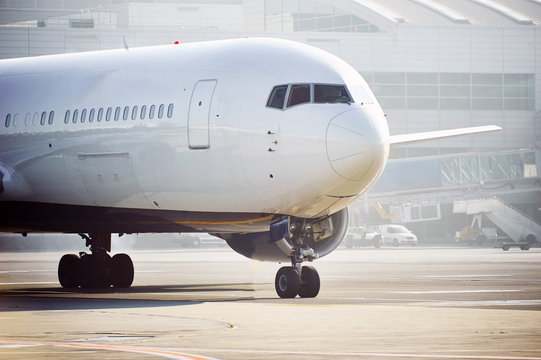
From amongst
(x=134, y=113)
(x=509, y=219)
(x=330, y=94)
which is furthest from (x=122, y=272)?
(x=509, y=219)

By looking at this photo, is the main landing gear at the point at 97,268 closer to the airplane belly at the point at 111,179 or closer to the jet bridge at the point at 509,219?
the airplane belly at the point at 111,179

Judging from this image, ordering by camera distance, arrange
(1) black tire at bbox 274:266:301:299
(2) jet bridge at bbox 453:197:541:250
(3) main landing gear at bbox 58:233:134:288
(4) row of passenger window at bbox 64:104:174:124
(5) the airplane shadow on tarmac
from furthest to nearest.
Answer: (2) jet bridge at bbox 453:197:541:250
(3) main landing gear at bbox 58:233:134:288
(4) row of passenger window at bbox 64:104:174:124
(1) black tire at bbox 274:266:301:299
(5) the airplane shadow on tarmac

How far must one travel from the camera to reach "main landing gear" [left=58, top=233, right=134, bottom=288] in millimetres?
24469

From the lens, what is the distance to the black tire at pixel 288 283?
765 inches

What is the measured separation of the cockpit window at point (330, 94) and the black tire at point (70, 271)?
8307mm

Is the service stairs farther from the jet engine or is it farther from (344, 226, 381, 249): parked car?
the jet engine

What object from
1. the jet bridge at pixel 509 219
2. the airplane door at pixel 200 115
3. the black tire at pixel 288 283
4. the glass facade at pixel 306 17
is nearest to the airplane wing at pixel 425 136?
the black tire at pixel 288 283

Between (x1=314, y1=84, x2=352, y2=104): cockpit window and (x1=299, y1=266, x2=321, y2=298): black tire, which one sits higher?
(x1=314, y1=84, x2=352, y2=104): cockpit window

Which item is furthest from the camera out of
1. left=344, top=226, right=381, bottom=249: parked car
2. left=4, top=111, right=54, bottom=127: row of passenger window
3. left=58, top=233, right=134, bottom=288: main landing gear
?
left=344, top=226, right=381, bottom=249: parked car

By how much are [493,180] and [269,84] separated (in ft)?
192

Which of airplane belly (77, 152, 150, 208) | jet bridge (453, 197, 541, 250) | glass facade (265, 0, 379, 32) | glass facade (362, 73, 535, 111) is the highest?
glass facade (265, 0, 379, 32)

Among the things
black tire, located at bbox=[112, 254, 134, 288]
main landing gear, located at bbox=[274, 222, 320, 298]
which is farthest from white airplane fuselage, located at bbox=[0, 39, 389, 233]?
black tire, located at bbox=[112, 254, 134, 288]

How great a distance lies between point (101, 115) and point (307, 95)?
182 inches

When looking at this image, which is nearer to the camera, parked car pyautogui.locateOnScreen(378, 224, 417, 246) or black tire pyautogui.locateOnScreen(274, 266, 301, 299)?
black tire pyautogui.locateOnScreen(274, 266, 301, 299)
